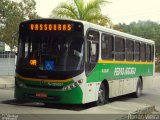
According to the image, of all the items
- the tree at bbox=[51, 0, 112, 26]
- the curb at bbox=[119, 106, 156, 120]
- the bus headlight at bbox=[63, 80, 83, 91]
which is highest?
the tree at bbox=[51, 0, 112, 26]

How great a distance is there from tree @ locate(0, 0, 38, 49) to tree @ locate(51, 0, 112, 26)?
25.3ft

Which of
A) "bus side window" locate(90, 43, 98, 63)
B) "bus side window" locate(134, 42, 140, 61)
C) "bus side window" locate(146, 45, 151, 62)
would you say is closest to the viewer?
"bus side window" locate(90, 43, 98, 63)

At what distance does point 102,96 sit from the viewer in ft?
51.6

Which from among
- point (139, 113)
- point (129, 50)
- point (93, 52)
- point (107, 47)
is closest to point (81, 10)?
point (129, 50)

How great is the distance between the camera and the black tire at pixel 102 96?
50.6 ft

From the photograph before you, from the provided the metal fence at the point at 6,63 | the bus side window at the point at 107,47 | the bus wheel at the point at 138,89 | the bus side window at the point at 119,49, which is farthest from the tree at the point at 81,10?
the bus side window at the point at 107,47

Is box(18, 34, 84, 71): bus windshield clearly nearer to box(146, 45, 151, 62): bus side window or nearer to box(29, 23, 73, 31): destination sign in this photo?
box(29, 23, 73, 31): destination sign

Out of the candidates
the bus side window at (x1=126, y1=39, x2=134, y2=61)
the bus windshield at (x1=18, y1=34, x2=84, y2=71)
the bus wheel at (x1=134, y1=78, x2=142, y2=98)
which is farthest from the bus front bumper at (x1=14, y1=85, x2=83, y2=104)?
the bus wheel at (x1=134, y1=78, x2=142, y2=98)

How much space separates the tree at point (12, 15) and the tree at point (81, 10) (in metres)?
7.71

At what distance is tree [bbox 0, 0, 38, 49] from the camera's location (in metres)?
37.7

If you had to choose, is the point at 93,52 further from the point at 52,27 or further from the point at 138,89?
the point at 138,89

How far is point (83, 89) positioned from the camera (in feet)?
45.2

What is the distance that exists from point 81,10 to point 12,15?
36.7 ft

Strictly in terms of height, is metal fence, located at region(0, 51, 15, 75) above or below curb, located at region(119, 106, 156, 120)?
above
